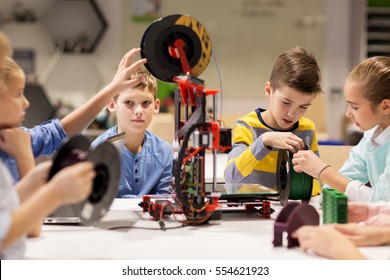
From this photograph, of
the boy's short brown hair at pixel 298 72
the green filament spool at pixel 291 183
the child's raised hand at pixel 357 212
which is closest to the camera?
the child's raised hand at pixel 357 212

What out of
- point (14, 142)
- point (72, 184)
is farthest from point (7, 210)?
point (14, 142)

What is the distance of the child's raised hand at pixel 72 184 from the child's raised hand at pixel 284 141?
869 millimetres

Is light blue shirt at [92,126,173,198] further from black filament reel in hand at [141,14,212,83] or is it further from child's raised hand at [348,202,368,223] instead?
child's raised hand at [348,202,368,223]

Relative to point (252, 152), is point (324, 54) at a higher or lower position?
higher

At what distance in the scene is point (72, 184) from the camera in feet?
2.74

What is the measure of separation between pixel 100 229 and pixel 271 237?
0.41 metres

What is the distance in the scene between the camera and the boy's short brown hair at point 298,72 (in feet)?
6.05

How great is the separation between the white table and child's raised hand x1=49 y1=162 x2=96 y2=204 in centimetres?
25

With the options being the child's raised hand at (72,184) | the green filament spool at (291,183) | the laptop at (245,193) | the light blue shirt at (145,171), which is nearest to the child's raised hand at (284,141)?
the green filament spool at (291,183)

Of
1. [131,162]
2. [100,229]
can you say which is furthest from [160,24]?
[131,162]

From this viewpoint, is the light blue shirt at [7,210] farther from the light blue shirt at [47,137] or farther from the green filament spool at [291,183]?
the green filament spool at [291,183]

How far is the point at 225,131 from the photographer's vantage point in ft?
4.44

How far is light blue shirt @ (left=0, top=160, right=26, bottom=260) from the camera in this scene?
2.74ft

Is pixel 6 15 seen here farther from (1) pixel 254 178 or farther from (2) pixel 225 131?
(2) pixel 225 131
